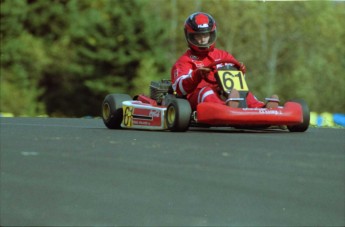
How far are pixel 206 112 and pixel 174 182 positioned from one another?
11.4 feet

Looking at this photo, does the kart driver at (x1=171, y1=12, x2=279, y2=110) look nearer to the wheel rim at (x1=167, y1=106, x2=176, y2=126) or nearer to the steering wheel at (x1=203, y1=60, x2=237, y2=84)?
the steering wheel at (x1=203, y1=60, x2=237, y2=84)

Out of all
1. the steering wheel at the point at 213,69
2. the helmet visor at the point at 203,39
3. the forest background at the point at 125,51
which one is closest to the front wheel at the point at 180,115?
the steering wheel at the point at 213,69

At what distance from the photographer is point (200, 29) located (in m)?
12.1

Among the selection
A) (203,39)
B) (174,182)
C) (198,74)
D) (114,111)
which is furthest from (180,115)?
(174,182)

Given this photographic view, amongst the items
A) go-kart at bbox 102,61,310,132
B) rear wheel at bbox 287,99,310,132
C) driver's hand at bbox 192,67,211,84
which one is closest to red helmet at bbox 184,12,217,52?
go-kart at bbox 102,61,310,132

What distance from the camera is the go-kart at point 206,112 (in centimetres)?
1093

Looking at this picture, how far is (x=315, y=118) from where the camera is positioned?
19.1 m

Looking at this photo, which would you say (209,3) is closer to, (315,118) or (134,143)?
(315,118)

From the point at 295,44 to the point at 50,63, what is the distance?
21.0 meters

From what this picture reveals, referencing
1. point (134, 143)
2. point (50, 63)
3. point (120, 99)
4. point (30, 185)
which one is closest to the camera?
point (30, 185)

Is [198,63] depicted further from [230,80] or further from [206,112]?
[206,112]

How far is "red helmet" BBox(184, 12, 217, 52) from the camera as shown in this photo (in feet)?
39.6

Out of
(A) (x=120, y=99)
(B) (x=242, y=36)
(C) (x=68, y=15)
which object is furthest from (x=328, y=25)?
(A) (x=120, y=99)

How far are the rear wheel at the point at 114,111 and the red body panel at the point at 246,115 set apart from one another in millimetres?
1930
